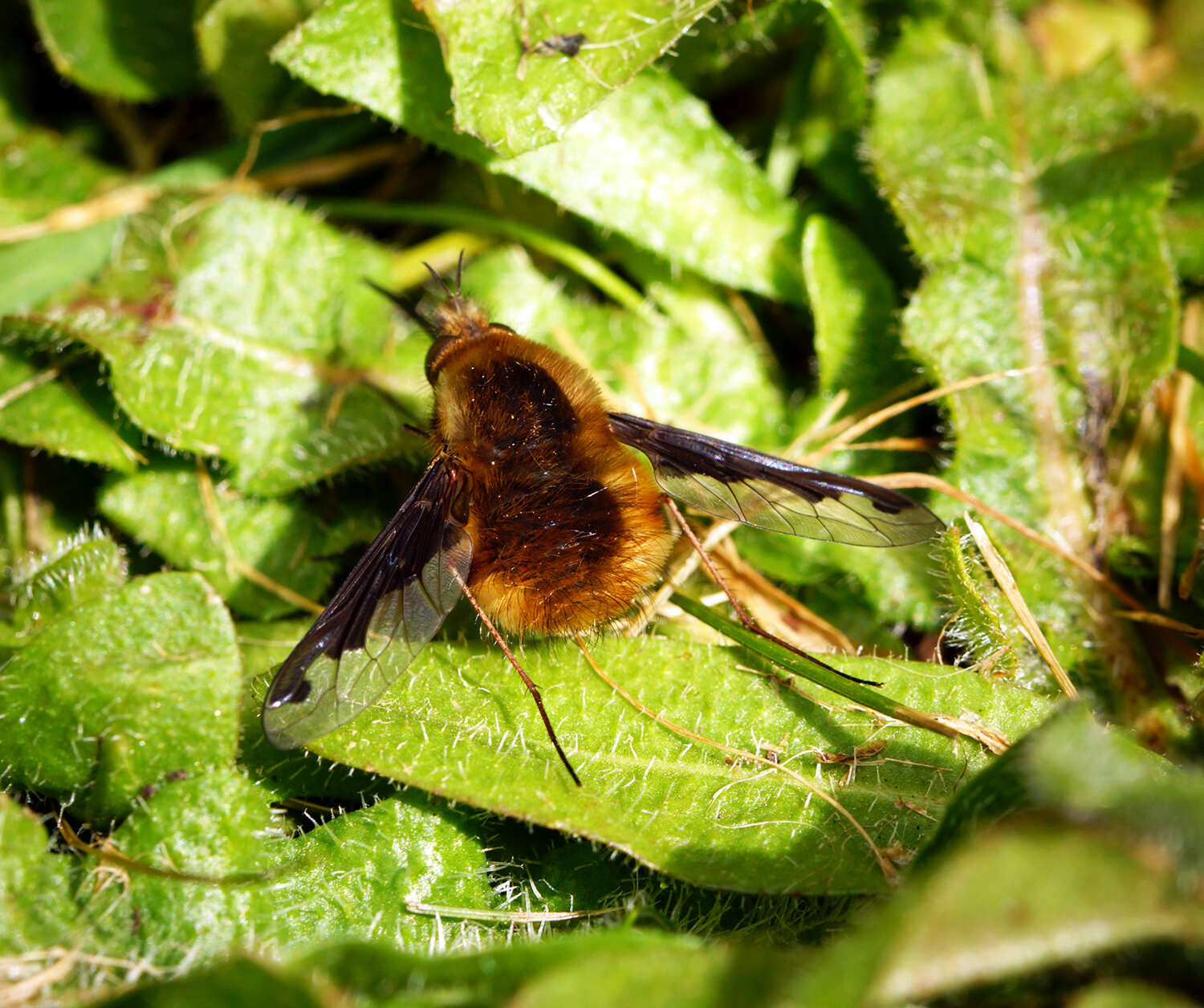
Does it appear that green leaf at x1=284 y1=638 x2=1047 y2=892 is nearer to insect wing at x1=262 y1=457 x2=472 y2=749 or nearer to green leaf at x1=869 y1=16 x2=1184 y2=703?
insect wing at x1=262 y1=457 x2=472 y2=749

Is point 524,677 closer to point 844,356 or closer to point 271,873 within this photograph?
point 271,873

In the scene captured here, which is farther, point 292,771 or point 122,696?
point 292,771

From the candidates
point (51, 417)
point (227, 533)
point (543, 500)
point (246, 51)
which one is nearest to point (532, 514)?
point (543, 500)

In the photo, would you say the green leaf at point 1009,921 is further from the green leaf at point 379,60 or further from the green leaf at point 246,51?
the green leaf at point 246,51

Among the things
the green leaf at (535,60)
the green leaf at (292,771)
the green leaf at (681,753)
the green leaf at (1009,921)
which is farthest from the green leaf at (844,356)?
the green leaf at (1009,921)

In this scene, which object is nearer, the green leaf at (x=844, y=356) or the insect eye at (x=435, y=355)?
the insect eye at (x=435, y=355)

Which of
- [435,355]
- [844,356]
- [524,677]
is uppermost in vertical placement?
[435,355]
